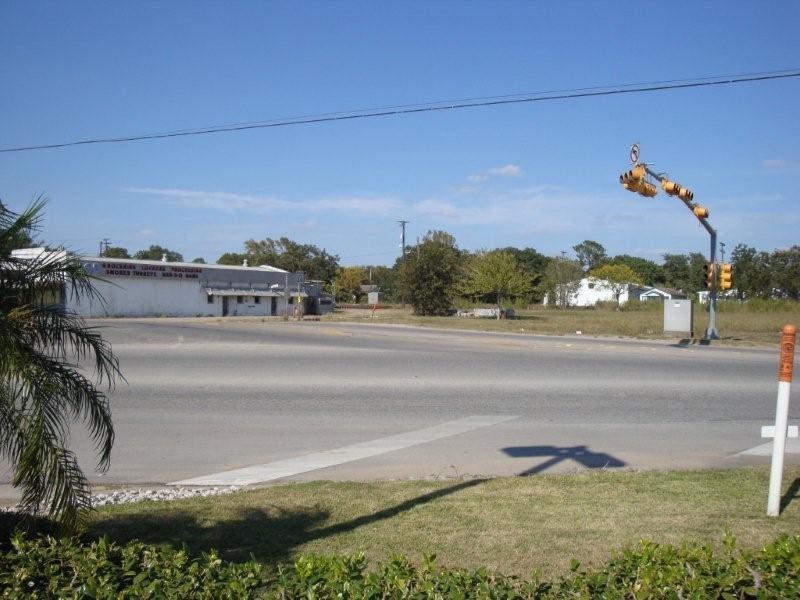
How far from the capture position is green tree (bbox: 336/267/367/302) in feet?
370

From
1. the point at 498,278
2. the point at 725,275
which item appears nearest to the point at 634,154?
the point at 725,275

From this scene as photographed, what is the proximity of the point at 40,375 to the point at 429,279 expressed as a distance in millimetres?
62481

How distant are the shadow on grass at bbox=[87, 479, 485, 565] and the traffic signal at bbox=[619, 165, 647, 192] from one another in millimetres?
16122

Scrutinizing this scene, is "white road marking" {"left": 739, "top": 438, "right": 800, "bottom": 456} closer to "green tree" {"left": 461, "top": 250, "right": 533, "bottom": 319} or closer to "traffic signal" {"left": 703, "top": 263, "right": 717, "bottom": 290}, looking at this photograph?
"traffic signal" {"left": 703, "top": 263, "right": 717, "bottom": 290}

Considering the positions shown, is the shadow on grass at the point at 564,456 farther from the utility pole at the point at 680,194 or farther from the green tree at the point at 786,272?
the green tree at the point at 786,272

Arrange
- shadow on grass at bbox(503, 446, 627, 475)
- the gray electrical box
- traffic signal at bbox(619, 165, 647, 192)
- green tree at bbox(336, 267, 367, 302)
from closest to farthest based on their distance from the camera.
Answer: shadow on grass at bbox(503, 446, 627, 475), traffic signal at bbox(619, 165, 647, 192), the gray electrical box, green tree at bbox(336, 267, 367, 302)

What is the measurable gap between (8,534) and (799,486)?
22.2 ft

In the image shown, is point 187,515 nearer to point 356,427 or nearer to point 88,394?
point 88,394

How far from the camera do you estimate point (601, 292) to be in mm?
117000

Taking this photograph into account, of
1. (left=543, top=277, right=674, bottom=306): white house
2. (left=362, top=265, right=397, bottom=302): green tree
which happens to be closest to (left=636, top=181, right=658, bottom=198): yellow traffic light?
(left=543, top=277, right=674, bottom=306): white house

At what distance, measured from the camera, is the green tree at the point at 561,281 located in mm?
102562

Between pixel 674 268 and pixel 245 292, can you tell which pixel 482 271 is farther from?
pixel 674 268

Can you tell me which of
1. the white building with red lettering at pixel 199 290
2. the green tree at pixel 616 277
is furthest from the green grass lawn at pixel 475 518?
the green tree at pixel 616 277

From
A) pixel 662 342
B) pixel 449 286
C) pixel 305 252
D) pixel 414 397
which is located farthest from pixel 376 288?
pixel 414 397
